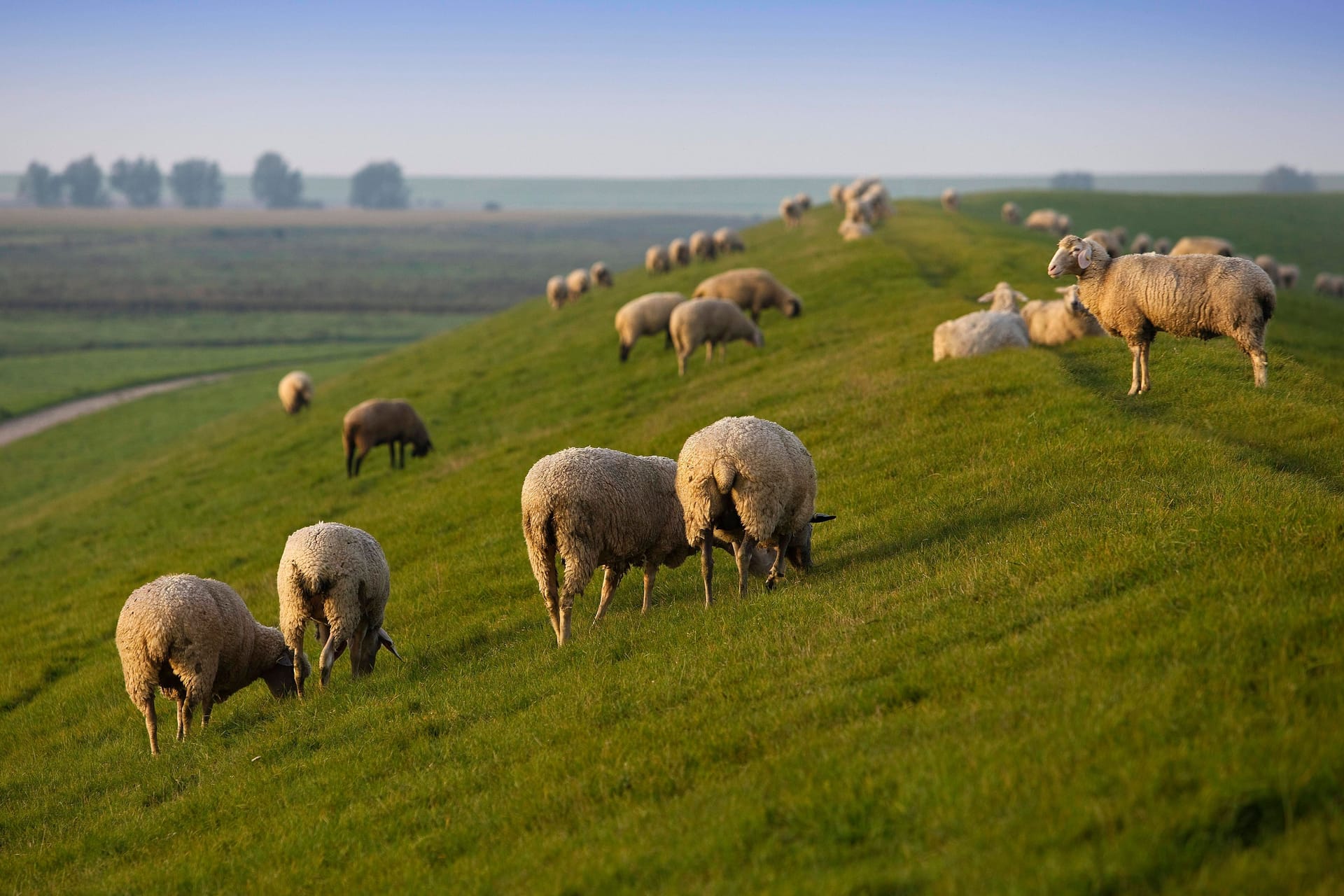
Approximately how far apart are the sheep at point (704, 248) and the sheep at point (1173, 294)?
1559 inches

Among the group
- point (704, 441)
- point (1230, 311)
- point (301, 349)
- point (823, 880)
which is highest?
point (1230, 311)

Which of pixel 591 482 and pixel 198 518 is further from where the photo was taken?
pixel 198 518

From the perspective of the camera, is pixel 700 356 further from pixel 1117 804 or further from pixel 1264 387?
pixel 1117 804

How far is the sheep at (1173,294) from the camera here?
14.8 meters

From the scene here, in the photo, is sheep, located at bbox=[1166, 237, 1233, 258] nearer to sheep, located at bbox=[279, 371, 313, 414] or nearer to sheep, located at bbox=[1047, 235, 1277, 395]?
sheep, located at bbox=[1047, 235, 1277, 395]

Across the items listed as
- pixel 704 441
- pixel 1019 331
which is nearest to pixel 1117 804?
pixel 704 441

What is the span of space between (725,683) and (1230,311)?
10332mm

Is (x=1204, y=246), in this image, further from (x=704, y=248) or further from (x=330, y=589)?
(x=330, y=589)

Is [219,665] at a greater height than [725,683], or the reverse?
[725,683]

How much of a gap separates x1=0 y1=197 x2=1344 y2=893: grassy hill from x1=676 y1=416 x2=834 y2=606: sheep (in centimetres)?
65

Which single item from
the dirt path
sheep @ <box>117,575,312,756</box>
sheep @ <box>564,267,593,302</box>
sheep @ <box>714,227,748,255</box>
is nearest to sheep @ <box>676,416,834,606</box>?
sheep @ <box>117,575,312,756</box>

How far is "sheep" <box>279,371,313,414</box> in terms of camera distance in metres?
41.0

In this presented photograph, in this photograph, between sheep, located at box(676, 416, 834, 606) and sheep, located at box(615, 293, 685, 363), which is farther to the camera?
sheep, located at box(615, 293, 685, 363)

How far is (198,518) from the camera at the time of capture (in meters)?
27.9
